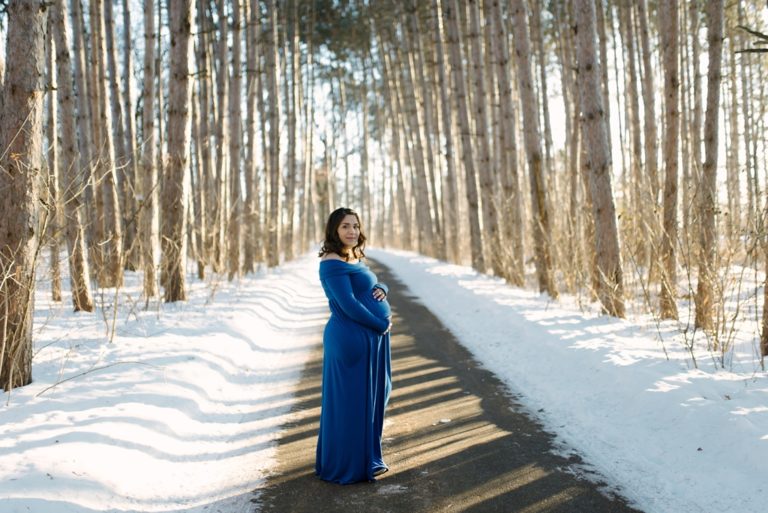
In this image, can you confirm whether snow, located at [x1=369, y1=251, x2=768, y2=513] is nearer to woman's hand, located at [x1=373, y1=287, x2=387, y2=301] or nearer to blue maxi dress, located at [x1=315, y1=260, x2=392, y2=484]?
blue maxi dress, located at [x1=315, y1=260, x2=392, y2=484]

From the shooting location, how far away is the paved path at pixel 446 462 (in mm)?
3479

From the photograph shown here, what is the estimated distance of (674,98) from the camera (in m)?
9.02

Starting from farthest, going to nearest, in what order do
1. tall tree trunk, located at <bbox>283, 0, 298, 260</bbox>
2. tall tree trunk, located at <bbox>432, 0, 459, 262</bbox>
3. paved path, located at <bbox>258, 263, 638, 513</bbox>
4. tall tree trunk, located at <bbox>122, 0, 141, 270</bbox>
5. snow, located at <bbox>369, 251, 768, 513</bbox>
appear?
tall tree trunk, located at <bbox>283, 0, 298, 260</bbox> → tall tree trunk, located at <bbox>432, 0, 459, 262</bbox> → tall tree trunk, located at <bbox>122, 0, 141, 270</bbox> → snow, located at <bbox>369, 251, 768, 513</bbox> → paved path, located at <bbox>258, 263, 638, 513</bbox>

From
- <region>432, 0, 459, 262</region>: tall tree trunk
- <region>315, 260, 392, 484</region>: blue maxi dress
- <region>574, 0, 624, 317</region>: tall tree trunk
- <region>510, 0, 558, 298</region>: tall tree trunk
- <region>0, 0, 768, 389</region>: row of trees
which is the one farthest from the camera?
<region>432, 0, 459, 262</region>: tall tree trunk

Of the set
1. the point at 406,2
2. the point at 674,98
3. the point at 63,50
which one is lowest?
the point at 674,98

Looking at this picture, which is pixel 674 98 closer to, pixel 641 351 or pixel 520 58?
pixel 520 58

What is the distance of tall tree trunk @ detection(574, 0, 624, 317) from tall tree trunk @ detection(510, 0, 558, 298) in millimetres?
2479

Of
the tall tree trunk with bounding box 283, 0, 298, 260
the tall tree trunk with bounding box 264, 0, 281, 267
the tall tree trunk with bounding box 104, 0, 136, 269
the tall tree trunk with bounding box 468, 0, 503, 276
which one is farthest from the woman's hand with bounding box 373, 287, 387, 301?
the tall tree trunk with bounding box 283, 0, 298, 260

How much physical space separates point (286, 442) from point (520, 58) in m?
9.05

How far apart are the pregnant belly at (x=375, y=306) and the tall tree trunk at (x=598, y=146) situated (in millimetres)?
5254

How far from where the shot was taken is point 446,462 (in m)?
4.09

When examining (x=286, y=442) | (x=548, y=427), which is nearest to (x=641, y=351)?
(x=548, y=427)

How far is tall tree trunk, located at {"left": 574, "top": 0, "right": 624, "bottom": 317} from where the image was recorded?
8.48 metres

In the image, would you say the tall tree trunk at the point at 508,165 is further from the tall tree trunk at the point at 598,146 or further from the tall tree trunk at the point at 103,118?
the tall tree trunk at the point at 103,118
